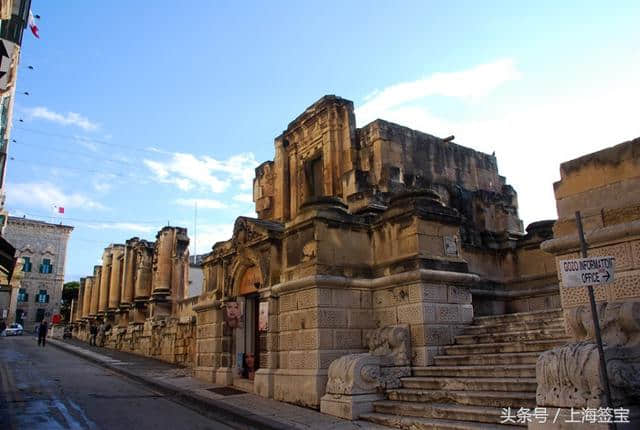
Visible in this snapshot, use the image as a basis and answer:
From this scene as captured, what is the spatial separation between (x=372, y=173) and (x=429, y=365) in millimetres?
7210

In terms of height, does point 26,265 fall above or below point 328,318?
above

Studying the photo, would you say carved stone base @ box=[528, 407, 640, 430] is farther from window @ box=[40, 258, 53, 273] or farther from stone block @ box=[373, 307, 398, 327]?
window @ box=[40, 258, 53, 273]

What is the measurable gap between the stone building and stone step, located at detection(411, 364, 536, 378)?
68.0 m

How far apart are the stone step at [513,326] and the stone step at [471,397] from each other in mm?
1845

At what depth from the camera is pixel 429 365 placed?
29.2ft

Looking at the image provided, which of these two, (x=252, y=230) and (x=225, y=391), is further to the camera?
(x=252, y=230)

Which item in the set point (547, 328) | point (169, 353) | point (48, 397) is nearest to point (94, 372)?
point (169, 353)

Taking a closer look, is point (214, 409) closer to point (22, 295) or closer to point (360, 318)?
point (360, 318)

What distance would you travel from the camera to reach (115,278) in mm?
35250

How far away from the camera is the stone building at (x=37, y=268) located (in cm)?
6594

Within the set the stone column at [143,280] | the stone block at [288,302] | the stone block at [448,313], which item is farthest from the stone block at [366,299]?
the stone column at [143,280]

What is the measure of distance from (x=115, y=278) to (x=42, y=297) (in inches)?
1548

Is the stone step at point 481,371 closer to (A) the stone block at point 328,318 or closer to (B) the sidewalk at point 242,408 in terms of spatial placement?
(B) the sidewalk at point 242,408

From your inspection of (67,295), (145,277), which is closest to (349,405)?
(145,277)
